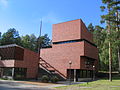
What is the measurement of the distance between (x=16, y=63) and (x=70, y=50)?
10888 millimetres

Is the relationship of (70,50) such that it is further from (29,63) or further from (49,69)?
(29,63)

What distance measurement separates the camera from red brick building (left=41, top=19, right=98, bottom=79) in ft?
95.7

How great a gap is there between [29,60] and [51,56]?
518 centimetres

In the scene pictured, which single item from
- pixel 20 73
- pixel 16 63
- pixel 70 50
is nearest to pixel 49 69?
pixel 70 50

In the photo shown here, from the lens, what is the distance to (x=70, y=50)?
99.6ft

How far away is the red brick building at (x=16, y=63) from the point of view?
27500 millimetres

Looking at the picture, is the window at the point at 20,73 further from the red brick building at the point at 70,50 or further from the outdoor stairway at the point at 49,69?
the red brick building at the point at 70,50

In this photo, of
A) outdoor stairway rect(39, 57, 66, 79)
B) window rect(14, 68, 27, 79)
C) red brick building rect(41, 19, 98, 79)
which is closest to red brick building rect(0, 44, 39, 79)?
window rect(14, 68, 27, 79)

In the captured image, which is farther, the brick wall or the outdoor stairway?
the outdoor stairway

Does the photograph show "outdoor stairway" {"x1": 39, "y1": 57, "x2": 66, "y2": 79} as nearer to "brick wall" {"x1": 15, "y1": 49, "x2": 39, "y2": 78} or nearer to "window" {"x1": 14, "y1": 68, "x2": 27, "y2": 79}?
"brick wall" {"x1": 15, "y1": 49, "x2": 39, "y2": 78}

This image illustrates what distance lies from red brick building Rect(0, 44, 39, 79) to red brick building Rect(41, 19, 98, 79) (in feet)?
14.7

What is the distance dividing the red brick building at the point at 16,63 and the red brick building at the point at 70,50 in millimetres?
4472

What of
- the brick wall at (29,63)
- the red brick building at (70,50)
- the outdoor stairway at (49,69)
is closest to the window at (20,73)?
the brick wall at (29,63)

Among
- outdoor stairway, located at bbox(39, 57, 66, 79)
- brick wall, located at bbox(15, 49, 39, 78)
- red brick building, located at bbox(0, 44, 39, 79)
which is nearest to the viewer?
red brick building, located at bbox(0, 44, 39, 79)
